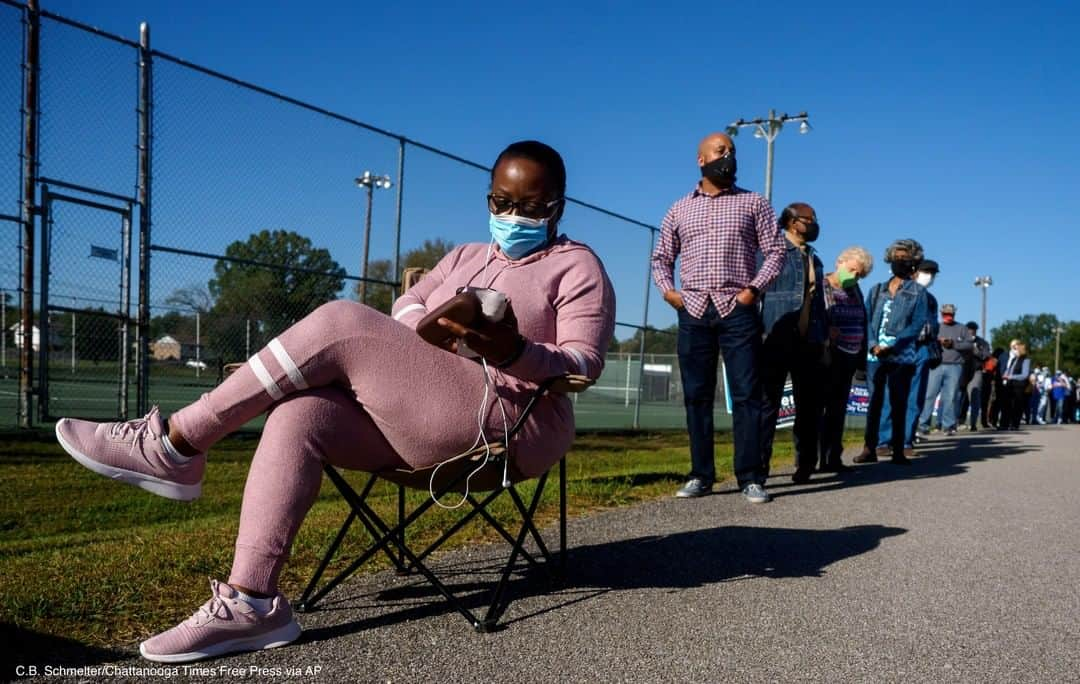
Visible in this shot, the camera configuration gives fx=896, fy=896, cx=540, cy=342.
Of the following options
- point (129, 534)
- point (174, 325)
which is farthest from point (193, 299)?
point (129, 534)

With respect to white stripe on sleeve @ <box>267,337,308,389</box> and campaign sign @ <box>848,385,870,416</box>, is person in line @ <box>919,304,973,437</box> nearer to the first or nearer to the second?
campaign sign @ <box>848,385,870,416</box>

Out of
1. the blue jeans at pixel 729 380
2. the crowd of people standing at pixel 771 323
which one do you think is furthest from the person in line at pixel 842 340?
the blue jeans at pixel 729 380

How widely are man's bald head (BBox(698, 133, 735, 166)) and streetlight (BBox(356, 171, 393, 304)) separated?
4.09m

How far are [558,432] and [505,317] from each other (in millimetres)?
601

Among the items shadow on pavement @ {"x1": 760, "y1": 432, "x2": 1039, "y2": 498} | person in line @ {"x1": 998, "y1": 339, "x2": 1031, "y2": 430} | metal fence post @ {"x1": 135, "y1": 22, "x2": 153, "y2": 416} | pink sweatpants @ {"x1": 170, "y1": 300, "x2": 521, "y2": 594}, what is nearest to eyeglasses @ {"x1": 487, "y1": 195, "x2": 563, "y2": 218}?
pink sweatpants @ {"x1": 170, "y1": 300, "x2": 521, "y2": 594}

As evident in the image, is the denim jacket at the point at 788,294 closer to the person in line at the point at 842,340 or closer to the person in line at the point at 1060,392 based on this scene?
the person in line at the point at 842,340

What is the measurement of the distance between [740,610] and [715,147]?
3.32 metres

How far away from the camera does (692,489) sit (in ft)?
17.7

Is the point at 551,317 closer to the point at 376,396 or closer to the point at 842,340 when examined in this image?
the point at 376,396

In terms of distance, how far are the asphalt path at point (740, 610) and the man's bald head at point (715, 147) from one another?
84.4 inches

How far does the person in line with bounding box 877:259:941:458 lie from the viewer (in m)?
9.64

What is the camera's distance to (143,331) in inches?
284

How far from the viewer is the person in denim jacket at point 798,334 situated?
6.60m

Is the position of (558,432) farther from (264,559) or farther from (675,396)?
(675,396)
